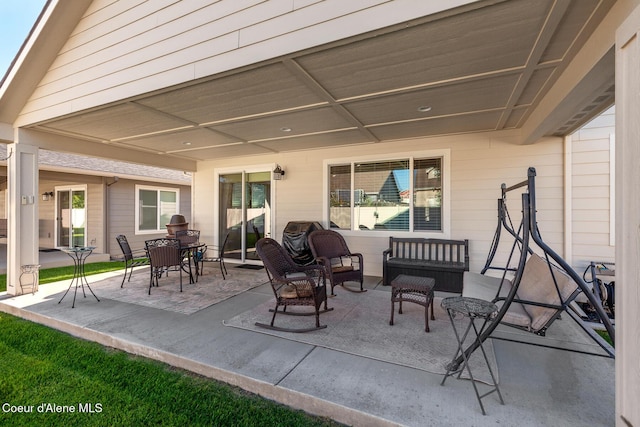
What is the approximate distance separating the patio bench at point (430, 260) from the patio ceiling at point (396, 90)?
1947 millimetres

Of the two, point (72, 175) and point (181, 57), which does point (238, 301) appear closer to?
point (181, 57)

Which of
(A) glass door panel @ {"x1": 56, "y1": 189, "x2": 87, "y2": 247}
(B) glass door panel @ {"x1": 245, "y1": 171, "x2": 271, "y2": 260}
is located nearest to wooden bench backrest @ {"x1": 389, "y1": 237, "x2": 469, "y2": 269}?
(B) glass door panel @ {"x1": 245, "y1": 171, "x2": 271, "y2": 260}

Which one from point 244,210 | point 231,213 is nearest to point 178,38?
point 244,210

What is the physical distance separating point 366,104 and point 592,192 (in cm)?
370

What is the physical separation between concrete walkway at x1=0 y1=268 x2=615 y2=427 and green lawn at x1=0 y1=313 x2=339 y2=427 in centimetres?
10

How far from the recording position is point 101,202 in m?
8.90

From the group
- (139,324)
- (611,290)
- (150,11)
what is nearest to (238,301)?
(139,324)

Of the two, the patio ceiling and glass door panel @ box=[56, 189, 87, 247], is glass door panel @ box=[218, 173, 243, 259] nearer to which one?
the patio ceiling

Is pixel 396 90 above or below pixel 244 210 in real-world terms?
above

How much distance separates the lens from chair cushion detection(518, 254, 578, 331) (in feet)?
7.20

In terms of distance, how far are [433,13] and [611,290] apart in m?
4.54

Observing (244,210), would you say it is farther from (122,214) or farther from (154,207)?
(154,207)

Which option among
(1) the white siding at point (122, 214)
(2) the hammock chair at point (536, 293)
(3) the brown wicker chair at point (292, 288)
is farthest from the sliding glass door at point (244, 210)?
(2) the hammock chair at point (536, 293)

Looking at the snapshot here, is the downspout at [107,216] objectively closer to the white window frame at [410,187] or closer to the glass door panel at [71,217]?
the glass door panel at [71,217]
